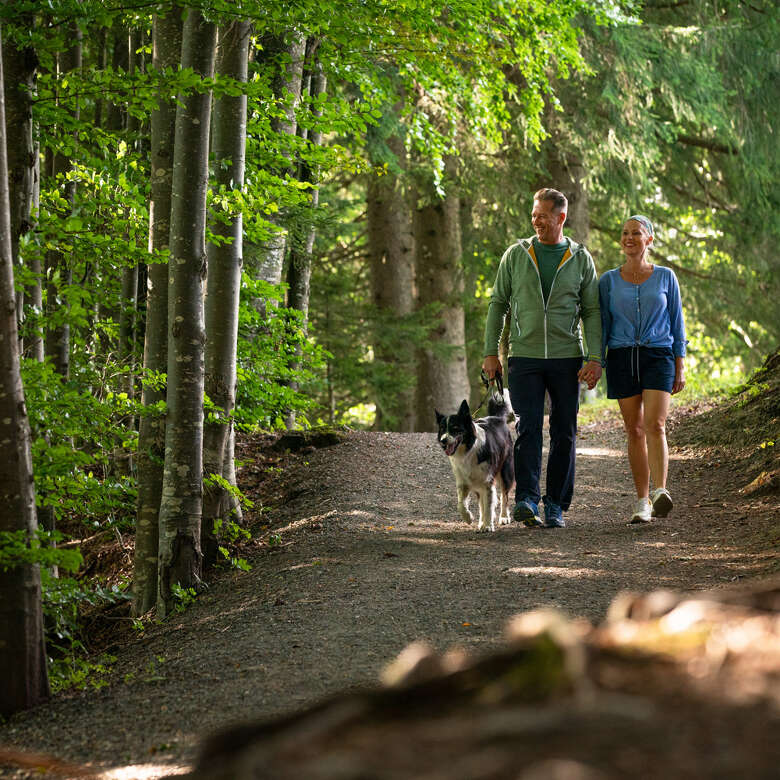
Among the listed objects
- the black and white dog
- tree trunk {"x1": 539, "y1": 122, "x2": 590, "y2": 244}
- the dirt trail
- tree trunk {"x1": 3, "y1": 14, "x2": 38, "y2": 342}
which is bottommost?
the dirt trail

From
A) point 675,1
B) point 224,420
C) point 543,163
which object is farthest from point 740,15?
point 224,420

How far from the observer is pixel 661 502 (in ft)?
25.3

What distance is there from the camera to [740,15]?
686 inches

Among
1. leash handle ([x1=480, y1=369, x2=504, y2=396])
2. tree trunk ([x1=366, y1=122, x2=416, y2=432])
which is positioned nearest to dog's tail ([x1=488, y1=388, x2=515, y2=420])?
leash handle ([x1=480, y1=369, x2=504, y2=396])

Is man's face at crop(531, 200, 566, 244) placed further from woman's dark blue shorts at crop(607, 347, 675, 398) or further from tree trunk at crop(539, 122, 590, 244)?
tree trunk at crop(539, 122, 590, 244)

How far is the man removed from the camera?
7625mm

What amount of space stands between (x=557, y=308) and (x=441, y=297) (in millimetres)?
12693

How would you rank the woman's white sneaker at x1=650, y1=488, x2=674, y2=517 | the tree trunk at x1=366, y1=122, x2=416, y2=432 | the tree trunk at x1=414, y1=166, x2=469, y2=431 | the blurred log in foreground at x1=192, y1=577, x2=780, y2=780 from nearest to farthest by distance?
the blurred log in foreground at x1=192, y1=577, x2=780, y2=780 → the woman's white sneaker at x1=650, y1=488, x2=674, y2=517 → the tree trunk at x1=366, y1=122, x2=416, y2=432 → the tree trunk at x1=414, y1=166, x2=469, y2=431

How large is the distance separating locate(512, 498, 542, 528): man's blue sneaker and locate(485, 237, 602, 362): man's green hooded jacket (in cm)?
129

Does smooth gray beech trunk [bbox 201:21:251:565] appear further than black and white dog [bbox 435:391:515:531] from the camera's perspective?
Yes

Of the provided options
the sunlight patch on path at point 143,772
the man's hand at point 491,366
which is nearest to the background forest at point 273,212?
the sunlight patch on path at point 143,772

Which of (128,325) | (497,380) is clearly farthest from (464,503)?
(128,325)

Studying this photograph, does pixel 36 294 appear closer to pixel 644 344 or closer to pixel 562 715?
pixel 644 344

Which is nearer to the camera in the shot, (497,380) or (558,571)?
(558,571)
